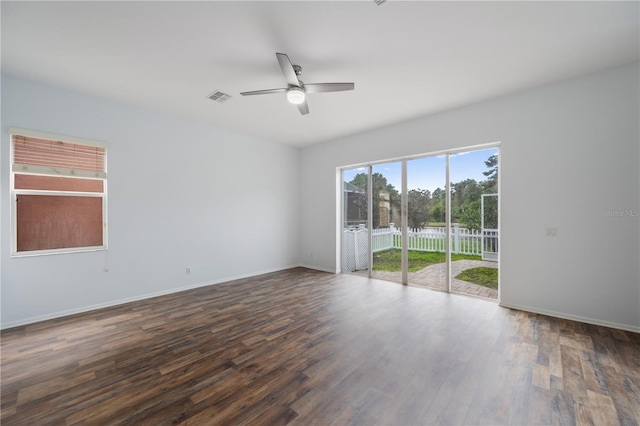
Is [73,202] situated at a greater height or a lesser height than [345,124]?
lesser

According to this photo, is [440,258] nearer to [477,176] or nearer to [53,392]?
[477,176]

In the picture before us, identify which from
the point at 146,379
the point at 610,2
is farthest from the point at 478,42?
the point at 146,379

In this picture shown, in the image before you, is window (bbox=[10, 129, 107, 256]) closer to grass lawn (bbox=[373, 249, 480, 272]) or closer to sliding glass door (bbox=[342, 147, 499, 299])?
sliding glass door (bbox=[342, 147, 499, 299])

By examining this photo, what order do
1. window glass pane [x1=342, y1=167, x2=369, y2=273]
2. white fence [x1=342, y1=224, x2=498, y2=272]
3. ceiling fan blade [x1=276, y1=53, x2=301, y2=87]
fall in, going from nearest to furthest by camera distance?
ceiling fan blade [x1=276, y1=53, x2=301, y2=87], white fence [x1=342, y1=224, x2=498, y2=272], window glass pane [x1=342, y1=167, x2=369, y2=273]

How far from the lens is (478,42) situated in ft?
8.07

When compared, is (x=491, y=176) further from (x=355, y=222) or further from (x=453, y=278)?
(x=355, y=222)

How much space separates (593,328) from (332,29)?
4.41 metres

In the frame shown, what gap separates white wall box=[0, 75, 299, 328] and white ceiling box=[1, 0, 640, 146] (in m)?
0.44

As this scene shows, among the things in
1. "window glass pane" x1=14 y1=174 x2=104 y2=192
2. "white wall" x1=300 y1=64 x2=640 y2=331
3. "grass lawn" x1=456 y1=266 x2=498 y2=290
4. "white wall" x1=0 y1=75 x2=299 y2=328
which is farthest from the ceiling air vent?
"grass lawn" x1=456 y1=266 x2=498 y2=290

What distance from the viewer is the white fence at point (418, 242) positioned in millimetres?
3992

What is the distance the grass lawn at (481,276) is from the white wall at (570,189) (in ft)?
1.48

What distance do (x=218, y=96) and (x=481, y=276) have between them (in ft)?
16.9

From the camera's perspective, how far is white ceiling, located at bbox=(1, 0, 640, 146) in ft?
6.87

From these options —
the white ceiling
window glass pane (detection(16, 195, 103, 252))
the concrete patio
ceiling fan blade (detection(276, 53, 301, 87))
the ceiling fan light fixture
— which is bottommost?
the concrete patio
